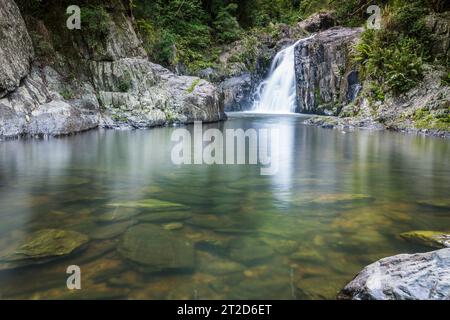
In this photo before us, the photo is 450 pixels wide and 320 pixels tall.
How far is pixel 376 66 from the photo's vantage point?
55.6 feet

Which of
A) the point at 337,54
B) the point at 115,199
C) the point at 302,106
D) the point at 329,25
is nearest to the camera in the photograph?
the point at 115,199

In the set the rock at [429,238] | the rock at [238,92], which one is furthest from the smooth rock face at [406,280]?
the rock at [238,92]

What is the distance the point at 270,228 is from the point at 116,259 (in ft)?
5.09

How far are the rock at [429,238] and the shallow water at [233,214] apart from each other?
13cm

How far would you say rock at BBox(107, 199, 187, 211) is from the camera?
4.38m

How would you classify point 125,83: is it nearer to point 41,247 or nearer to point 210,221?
point 210,221

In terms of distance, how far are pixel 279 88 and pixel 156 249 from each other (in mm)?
22680

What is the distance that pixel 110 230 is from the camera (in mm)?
3609

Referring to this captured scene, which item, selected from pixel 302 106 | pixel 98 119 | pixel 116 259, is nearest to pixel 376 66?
pixel 302 106

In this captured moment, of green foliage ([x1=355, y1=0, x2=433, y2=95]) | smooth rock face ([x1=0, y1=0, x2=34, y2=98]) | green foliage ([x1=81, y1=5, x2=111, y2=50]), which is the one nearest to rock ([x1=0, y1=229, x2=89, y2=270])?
smooth rock face ([x1=0, y1=0, x2=34, y2=98])

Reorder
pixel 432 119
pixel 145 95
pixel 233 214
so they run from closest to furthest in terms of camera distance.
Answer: pixel 233 214 < pixel 432 119 < pixel 145 95

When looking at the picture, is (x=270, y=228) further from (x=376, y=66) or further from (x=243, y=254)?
(x=376, y=66)

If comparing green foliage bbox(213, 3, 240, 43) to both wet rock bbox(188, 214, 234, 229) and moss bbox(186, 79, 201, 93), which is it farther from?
wet rock bbox(188, 214, 234, 229)

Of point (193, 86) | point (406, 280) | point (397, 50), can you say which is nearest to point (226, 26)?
point (193, 86)
